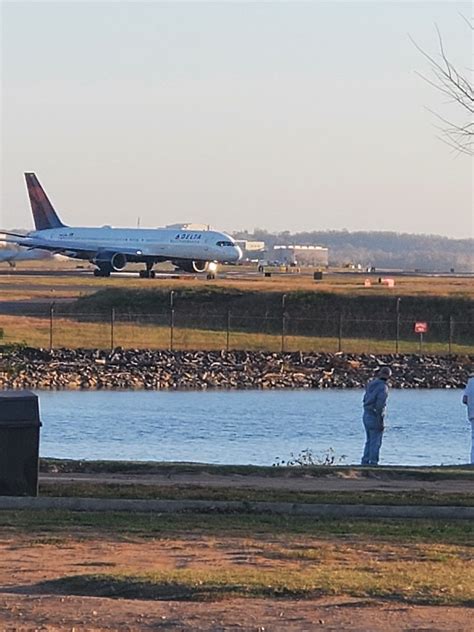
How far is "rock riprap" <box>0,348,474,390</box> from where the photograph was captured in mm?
46812

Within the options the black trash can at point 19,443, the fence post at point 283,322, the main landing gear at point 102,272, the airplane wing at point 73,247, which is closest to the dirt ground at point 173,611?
the black trash can at point 19,443

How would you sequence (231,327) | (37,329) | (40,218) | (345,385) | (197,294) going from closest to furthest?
1. (345,385)
2. (37,329)
3. (231,327)
4. (197,294)
5. (40,218)

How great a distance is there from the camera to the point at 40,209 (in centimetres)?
10525

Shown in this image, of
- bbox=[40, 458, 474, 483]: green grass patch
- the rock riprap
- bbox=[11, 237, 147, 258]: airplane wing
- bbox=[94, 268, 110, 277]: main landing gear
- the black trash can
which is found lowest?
the rock riprap

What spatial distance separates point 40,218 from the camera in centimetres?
10494

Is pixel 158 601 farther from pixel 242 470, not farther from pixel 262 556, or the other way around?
pixel 242 470

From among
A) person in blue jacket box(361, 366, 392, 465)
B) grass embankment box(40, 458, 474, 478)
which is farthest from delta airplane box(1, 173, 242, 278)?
grass embankment box(40, 458, 474, 478)

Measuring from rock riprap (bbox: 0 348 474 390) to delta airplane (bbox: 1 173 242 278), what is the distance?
38347 mm

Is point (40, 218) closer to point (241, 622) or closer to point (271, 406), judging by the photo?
point (271, 406)

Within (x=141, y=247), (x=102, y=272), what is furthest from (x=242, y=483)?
(x=141, y=247)

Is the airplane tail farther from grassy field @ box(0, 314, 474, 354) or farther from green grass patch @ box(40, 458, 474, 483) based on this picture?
green grass patch @ box(40, 458, 474, 483)

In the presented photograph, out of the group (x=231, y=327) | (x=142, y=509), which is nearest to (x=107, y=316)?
(x=231, y=327)

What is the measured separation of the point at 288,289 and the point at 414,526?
53.6 metres

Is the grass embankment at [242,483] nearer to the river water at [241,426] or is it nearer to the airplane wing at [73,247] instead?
the river water at [241,426]
